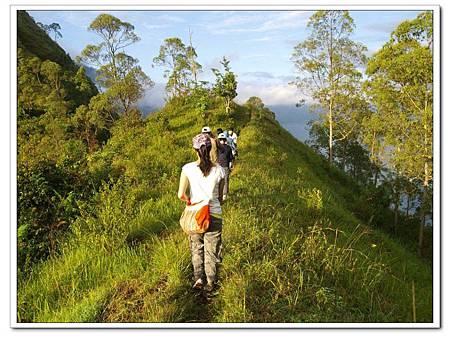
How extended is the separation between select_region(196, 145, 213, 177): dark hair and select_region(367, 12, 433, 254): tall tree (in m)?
10.0

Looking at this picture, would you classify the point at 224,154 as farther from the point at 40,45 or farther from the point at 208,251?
the point at 40,45

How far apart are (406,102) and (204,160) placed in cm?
1336

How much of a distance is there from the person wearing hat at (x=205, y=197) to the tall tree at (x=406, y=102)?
394 inches

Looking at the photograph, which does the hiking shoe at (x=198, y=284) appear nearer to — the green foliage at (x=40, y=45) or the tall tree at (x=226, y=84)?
the tall tree at (x=226, y=84)

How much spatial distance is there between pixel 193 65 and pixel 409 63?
52.8ft

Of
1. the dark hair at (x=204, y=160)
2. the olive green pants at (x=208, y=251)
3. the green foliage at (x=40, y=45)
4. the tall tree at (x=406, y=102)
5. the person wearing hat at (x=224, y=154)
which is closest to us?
the dark hair at (x=204, y=160)

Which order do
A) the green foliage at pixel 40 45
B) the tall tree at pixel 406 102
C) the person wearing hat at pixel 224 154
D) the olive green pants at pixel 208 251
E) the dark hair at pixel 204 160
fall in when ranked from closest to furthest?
the dark hair at pixel 204 160, the olive green pants at pixel 208 251, the person wearing hat at pixel 224 154, the tall tree at pixel 406 102, the green foliage at pixel 40 45

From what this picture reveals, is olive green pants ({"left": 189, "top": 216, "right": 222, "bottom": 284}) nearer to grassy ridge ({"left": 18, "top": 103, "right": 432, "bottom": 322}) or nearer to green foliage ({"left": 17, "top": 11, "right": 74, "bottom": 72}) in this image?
grassy ridge ({"left": 18, "top": 103, "right": 432, "bottom": 322})

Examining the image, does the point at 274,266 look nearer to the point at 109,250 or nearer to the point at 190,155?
the point at 109,250

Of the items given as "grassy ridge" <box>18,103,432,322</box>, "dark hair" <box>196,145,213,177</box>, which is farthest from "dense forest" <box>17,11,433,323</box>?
"dark hair" <box>196,145,213,177</box>

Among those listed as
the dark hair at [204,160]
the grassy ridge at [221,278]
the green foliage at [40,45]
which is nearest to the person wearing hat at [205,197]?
the dark hair at [204,160]

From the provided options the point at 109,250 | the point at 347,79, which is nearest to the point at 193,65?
the point at 347,79

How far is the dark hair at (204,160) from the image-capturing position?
12.0 ft
